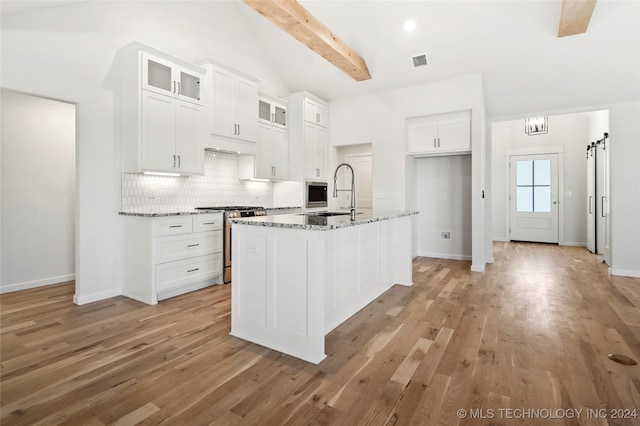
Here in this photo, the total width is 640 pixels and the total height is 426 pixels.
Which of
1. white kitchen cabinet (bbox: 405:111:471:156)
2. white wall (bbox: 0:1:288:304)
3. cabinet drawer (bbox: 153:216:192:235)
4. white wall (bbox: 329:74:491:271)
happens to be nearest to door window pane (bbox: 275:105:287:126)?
white wall (bbox: 329:74:491:271)

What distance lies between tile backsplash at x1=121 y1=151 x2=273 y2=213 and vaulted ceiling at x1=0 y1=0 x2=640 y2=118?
1.70 m

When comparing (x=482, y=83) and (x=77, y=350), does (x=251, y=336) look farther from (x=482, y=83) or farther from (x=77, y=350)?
(x=482, y=83)

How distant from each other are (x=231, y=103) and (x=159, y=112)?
1.06m

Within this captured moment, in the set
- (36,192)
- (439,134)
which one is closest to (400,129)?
(439,134)

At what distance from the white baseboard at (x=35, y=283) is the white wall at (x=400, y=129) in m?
4.48

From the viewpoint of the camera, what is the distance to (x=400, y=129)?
5395mm

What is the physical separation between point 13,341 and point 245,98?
3563 mm

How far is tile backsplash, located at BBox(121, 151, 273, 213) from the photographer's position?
3.79 metres

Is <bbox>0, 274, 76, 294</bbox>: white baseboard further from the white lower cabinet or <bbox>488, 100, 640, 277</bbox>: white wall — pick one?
<bbox>488, 100, 640, 277</bbox>: white wall

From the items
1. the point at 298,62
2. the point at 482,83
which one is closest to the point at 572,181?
the point at 482,83

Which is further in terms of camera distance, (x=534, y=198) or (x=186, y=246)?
(x=534, y=198)

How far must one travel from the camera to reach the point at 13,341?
244 centimetres

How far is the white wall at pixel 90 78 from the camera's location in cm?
297

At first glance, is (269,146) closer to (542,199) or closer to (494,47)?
(494,47)
